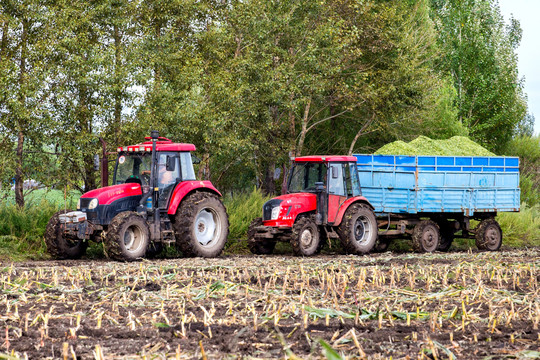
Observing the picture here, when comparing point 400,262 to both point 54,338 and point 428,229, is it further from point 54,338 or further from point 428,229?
point 54,338

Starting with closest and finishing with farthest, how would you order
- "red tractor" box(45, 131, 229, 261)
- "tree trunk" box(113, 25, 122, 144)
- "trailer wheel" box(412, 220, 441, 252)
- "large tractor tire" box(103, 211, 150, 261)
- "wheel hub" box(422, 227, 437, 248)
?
1. "large tractor tire" box(103, 211, 150, 261)
2. "red tractor" box(45, 131, 229, 261)
3. "trailer wheel" box(412, 220, 441, 252)
4. "wheel hub" box(422, 227, 437, 248)
5. "tree trunk" box(113, 25, 122, 144)

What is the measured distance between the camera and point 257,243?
48.5ft

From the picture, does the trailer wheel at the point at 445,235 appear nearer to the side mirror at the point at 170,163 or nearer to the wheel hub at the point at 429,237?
the wheel hub at the point at 429,237

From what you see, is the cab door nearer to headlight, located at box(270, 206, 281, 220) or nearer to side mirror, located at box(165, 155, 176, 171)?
headlight, located at box(270, 206, 281, 220)

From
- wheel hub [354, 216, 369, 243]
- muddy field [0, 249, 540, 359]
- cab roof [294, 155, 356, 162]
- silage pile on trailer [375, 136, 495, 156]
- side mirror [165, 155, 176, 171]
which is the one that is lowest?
muddy field [0, 249, 540, 359]

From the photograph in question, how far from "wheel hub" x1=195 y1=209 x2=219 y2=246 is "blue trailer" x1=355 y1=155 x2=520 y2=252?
3.76 metres

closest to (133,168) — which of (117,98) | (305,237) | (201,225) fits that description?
(201,225)

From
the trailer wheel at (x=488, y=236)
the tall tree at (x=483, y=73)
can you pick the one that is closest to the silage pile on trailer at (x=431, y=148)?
the trailer wheel at (x=488, y=236)

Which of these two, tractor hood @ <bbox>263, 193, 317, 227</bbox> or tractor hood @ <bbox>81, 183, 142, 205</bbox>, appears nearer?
tractor hood @ <bbox>81, 183, 142, 205</bbox>

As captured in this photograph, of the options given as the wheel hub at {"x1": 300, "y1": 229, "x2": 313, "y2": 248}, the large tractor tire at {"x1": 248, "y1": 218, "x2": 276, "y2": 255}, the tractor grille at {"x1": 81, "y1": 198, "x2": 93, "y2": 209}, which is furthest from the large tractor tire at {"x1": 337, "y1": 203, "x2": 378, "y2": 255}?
the tractor grille at {"x1": 81, "y1": 198, "x2": 93, "y2": 209}

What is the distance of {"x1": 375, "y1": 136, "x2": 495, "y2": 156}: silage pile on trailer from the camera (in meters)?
18.2

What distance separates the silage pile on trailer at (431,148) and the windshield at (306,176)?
3.88m

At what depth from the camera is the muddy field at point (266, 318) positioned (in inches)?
180

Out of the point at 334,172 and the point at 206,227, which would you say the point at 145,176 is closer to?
the point at 206,227
